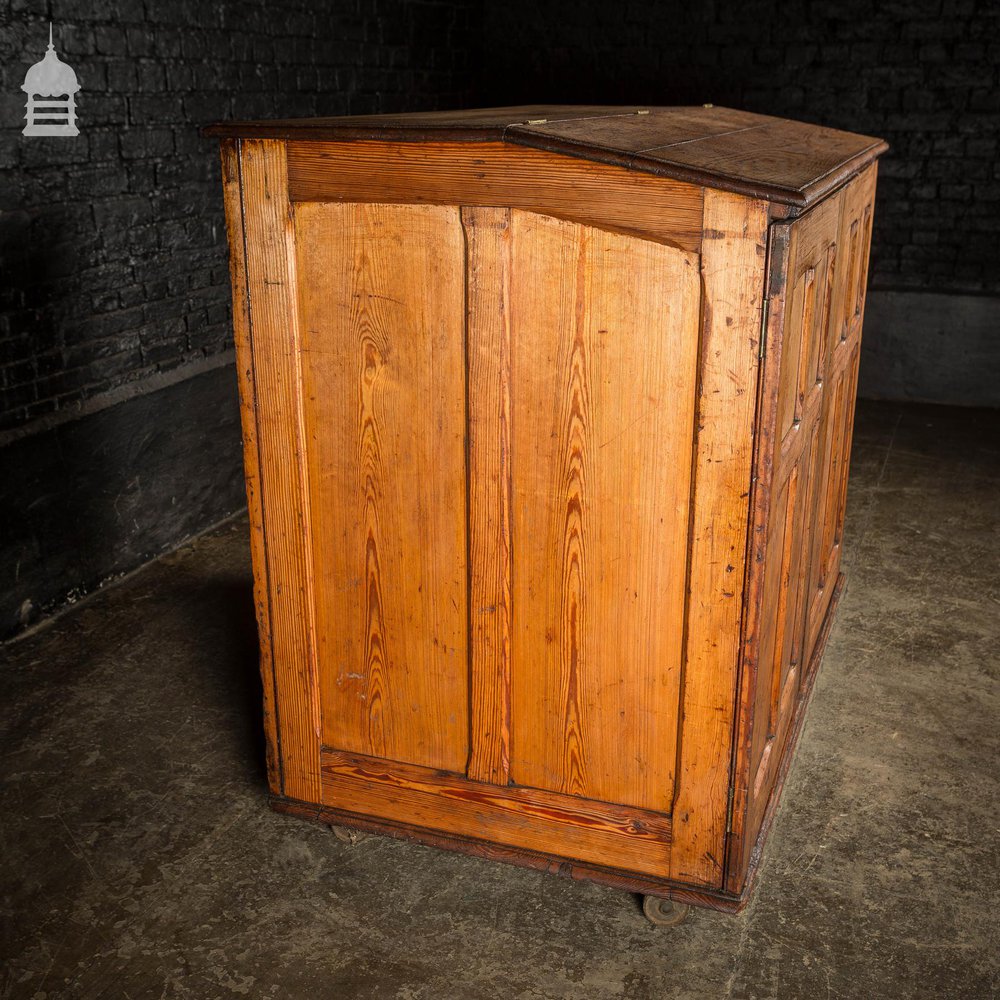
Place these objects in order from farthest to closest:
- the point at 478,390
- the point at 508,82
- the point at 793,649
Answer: the point at 508,82 → the point at 793,649 → the point at 478,390

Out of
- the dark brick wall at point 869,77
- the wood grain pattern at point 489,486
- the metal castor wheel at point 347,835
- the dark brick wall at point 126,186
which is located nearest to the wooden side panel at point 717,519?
the wood grain pattern at point 489,486

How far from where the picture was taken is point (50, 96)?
3.28 metres

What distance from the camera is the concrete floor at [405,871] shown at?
2.01 m

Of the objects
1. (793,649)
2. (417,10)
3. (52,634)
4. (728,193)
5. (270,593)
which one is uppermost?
(417,10)

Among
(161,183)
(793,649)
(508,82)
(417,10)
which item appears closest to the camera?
(793,649)

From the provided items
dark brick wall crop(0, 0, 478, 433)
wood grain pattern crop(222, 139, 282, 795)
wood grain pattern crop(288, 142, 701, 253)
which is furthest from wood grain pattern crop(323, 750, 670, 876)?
dark brick wall crop(0, 0, 478, 433)

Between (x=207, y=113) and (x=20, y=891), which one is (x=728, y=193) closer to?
(x=20, y=891)

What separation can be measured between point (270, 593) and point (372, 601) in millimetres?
231

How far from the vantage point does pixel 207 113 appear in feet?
13.1

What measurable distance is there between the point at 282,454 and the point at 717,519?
34.3 inches

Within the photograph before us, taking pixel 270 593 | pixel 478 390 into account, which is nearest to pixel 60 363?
pixel 270 593

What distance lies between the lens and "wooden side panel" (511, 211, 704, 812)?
6.14 ft

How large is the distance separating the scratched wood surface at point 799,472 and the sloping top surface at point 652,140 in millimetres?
86

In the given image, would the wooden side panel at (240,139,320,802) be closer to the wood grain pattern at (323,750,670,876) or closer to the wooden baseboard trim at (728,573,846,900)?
the wood grain pattern at (323,750,670,876)
